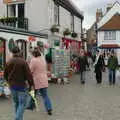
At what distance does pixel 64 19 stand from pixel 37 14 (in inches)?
203

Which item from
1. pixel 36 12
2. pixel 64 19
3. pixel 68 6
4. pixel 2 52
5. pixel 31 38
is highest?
pixel 68 6

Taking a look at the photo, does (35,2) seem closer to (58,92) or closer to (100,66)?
(100,66)

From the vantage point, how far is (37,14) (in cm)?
2477

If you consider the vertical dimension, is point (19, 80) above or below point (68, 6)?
below

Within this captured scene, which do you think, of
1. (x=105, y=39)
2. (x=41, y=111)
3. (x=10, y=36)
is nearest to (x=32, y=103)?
(x=41, y=111)

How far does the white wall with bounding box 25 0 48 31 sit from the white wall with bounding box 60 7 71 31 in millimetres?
3859

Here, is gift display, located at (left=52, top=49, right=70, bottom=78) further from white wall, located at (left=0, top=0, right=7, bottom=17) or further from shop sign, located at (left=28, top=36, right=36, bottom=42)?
white wall, located at (left=0, top=0, right=7, bottom=17)

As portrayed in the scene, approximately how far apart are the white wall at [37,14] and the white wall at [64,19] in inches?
152

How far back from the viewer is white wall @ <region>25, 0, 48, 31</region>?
2464 centimetres

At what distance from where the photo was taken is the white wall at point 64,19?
2863 cm

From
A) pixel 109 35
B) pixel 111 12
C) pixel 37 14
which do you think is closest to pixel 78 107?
pixel 37 14

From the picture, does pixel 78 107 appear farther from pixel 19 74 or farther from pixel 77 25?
pixel 77 25

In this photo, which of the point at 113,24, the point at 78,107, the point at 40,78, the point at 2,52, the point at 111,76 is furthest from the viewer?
the point at 113,24

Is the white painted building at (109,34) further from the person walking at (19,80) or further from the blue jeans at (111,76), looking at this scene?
the person walking at (19,80)
